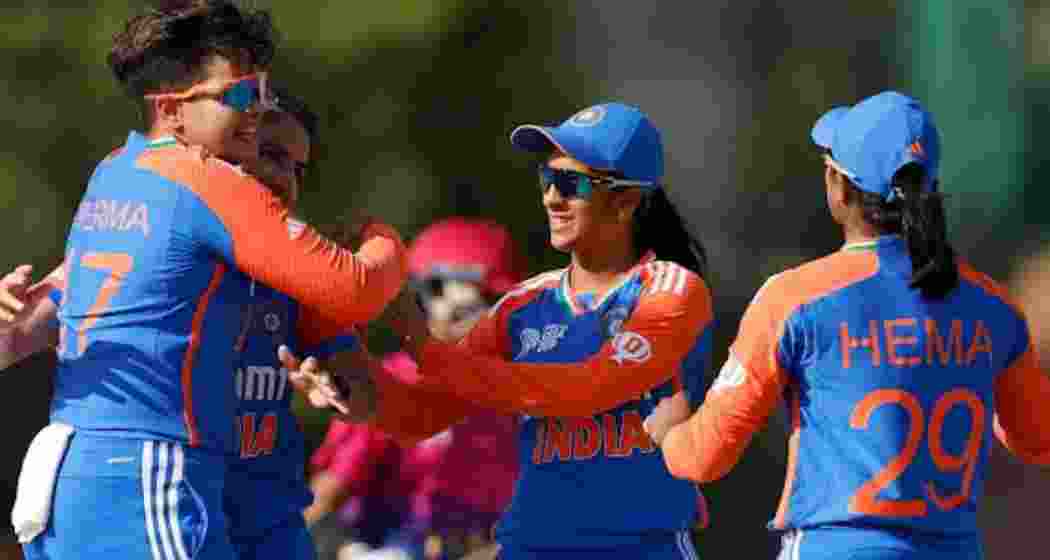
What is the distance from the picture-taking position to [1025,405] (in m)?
3.97

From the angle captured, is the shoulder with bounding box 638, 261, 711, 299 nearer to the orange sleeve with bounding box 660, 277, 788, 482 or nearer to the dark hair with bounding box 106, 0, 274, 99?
the orange sleeve with bounding box 660, 277, 788, 482

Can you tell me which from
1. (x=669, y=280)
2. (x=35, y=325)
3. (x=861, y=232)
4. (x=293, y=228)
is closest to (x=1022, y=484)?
(x=669, y=280)

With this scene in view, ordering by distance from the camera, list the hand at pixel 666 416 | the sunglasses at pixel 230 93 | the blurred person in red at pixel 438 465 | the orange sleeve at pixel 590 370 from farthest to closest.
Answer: the blurred person in red at pixel 438 465 → the orange sleeve at pixel 590 370 → the hand at pixel 666 416 → the sunglasses at pixel 230 93

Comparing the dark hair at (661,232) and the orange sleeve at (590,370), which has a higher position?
the dark hair at (661,232)

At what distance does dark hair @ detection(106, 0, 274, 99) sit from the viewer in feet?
13.3

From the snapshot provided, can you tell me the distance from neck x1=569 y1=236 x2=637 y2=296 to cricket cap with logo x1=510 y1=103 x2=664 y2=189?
0.52 feet

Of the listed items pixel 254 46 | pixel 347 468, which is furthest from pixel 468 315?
pixel 254 46

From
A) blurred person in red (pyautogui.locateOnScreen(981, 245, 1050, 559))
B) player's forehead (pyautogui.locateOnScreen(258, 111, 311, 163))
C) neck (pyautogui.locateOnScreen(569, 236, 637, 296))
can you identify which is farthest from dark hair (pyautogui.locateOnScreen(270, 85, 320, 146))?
blurred person in red (pyautogui.locateOnScreen(981, 245, 1050, 559))

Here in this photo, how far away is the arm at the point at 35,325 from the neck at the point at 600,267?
3.51ft

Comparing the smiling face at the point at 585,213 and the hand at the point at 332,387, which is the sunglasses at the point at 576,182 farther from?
the hand at the point at 332,387

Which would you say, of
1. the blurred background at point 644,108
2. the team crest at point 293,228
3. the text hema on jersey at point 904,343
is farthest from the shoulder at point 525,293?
the blurred background at point 644,108

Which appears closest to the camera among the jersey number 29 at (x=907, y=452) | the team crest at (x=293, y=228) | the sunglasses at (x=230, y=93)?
the jersey number 29 at (x=907, y=452)

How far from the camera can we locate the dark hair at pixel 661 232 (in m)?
4.58

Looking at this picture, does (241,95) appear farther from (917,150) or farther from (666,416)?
(917,150)
